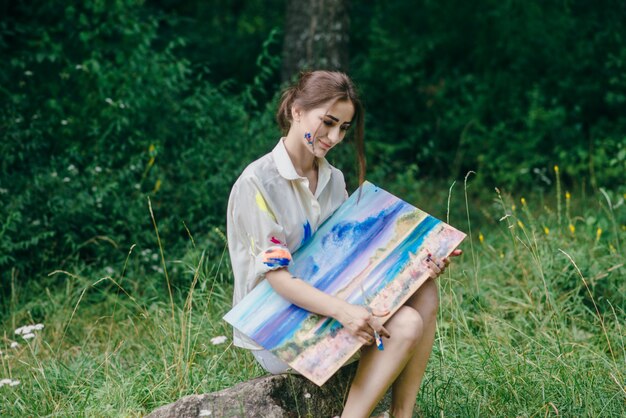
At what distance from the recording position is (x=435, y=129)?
8719 millimetres

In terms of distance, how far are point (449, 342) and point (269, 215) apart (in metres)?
1.34

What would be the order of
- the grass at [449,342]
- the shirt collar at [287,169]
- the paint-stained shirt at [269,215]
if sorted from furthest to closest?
the grass at [449,342] → the shirt collar at [287,169] → the paint-stained shirt at [269,215]

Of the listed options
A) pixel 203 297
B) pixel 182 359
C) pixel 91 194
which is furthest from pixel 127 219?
pixel 182 359

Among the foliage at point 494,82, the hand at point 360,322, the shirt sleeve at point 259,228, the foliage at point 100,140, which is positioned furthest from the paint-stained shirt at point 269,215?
the foliage at point 494,82

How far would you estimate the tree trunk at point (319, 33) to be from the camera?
6.68 metres

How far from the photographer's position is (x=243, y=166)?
222 inches

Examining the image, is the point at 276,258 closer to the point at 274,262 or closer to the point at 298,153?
the point at 274,262

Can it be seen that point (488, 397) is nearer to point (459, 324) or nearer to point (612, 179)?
point (459, 324)

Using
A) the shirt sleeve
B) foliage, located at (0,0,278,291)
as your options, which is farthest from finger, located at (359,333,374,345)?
foliage, located at (0,0,278,291)

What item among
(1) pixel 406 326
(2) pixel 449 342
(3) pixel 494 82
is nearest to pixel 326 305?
(1) pixel 406 326

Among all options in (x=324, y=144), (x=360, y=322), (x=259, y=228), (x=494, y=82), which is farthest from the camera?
(x=494, y=82)

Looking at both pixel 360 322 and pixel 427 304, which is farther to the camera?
pixel 427 304

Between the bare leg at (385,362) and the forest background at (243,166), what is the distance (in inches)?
20.3

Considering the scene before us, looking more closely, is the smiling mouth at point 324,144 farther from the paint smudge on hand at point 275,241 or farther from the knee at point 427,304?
the knee at point 427,304
